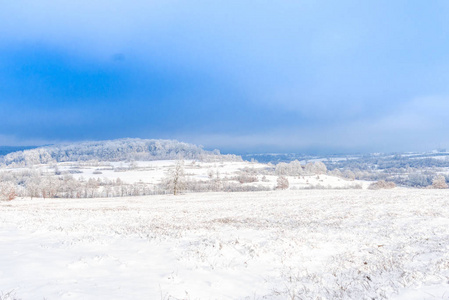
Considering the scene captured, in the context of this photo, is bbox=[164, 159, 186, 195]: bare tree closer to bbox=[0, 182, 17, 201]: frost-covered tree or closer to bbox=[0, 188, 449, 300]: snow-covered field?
bbox=[0, 182, 17, 201]: frost-covered tree

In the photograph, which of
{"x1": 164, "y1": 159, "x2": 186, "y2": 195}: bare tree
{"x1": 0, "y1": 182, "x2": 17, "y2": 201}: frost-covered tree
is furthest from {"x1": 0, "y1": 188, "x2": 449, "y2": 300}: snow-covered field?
{"x1": 0, "y1": 182, "x2": 17, "y2": 201}: frost-covered tree

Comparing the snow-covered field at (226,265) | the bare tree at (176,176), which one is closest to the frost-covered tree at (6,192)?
the bare tree at (176,176)

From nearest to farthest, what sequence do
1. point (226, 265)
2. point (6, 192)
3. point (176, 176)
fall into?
point (226, 265) → point (6, 192) → point (176, 176)

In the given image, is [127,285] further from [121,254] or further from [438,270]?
[438,270]

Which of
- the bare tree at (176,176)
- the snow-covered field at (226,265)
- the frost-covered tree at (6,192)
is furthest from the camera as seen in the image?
the bare tree at (176,176)

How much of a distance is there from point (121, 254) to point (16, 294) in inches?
167

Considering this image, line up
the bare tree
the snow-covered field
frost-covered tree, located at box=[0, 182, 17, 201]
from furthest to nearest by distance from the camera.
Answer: the bare tree → frost-covered tree, located at box=[0, 182, 17, 201] → the snow-covered field

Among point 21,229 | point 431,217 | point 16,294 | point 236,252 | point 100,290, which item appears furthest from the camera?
point 431,217

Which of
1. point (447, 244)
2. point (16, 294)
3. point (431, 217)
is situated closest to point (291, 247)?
point (447, 244)

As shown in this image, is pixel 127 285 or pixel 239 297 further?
pixel 127 285

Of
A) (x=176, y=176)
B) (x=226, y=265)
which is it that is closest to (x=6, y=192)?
(x=176, y=176)

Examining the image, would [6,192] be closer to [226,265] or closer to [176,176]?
[176,176]

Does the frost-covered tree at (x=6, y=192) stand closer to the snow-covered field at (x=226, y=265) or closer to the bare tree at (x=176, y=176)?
the bare tree at (x=176, y=176)

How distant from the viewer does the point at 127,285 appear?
674cm
